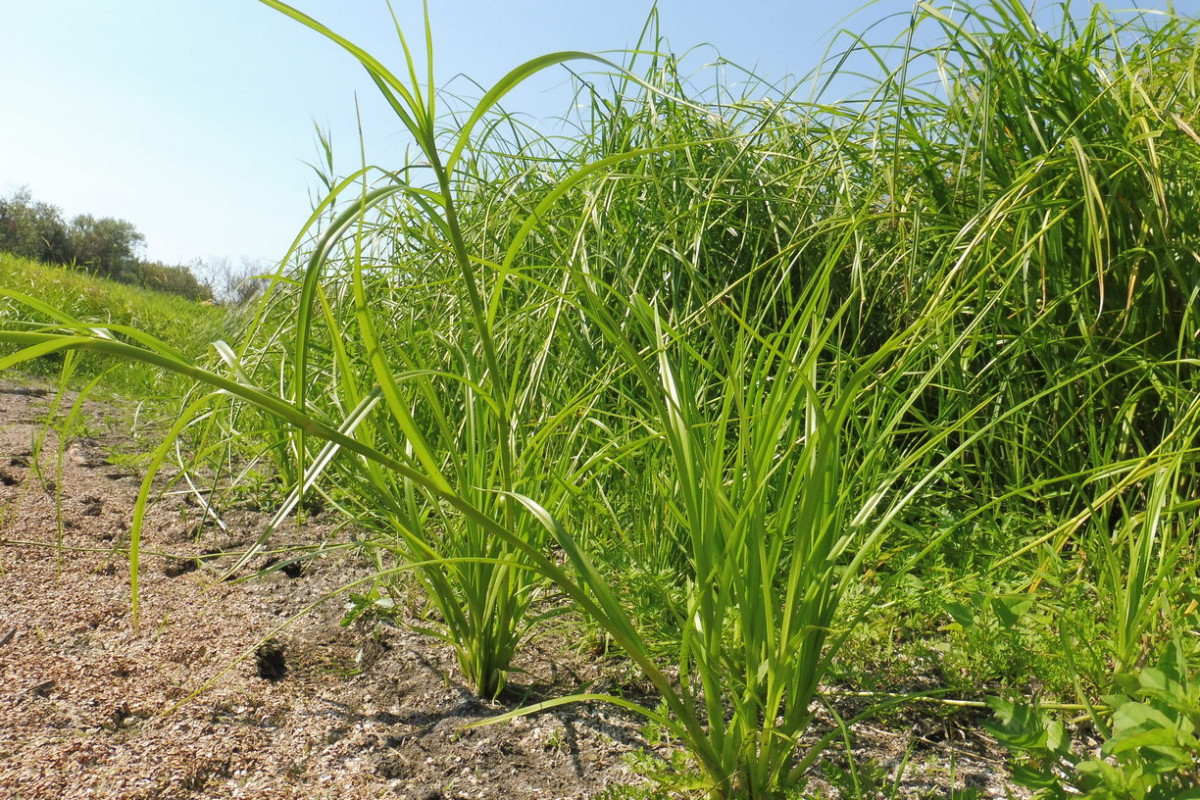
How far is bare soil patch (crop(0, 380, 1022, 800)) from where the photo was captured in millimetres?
1065

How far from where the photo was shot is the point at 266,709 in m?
1.24

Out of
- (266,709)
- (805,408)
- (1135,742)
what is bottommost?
(266,709)

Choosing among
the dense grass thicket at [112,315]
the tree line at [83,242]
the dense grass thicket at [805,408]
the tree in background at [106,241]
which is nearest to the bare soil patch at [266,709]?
the dense grass thicket at [805,408]

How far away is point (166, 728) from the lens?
1.16m

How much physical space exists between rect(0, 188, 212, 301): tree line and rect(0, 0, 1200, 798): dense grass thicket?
18.2 m

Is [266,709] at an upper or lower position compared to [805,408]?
lower

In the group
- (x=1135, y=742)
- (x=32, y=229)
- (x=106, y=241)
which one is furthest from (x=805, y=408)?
(x=106, y=241)

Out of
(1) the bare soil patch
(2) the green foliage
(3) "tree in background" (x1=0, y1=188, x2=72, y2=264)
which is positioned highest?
(3) "tree in background" (x1=0, y1=188, x2=72, y2=264)

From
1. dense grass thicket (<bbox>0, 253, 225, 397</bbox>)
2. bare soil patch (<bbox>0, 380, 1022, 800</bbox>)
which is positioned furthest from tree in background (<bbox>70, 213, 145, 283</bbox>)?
bare soil patch (<bbox>0, 380, 1022, 800</bbox>)

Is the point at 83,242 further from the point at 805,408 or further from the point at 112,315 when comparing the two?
the point at 805,408

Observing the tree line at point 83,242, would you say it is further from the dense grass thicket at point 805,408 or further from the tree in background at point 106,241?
the dense grass thicket at point 805,408

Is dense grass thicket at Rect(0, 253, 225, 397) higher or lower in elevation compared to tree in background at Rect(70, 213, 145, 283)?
lower

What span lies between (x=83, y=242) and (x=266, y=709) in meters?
28.1

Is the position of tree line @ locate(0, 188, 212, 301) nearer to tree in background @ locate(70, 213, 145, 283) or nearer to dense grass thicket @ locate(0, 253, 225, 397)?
tree in background @ locate(70, 213, 145, 283)
